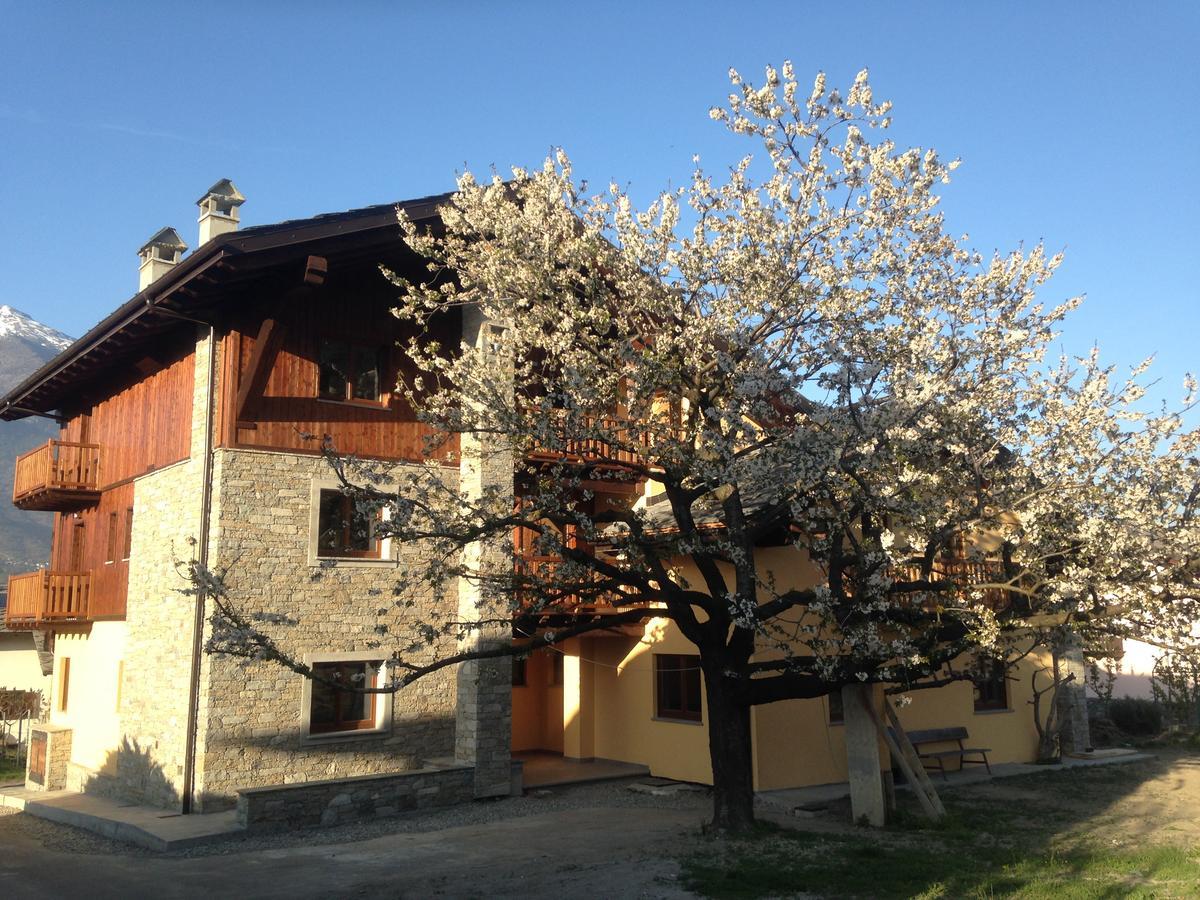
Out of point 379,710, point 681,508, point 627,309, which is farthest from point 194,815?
point 627,309

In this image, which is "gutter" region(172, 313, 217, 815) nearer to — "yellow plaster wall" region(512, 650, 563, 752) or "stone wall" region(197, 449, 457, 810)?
"stone wall" region(197, 449, 457, 810)

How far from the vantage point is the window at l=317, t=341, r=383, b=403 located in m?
15.9

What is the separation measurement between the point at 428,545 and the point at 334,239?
497 cm

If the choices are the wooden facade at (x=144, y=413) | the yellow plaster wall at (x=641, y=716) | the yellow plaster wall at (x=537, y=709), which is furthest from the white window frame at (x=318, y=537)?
the yellow plaster wall at (x=537, y=709)

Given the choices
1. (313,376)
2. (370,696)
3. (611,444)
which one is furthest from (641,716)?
(313,376)

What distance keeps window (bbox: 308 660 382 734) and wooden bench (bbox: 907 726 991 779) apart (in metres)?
9.01

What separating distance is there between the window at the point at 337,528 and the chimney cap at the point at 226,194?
227 inches

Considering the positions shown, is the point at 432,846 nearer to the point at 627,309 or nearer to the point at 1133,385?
the point at 627,309

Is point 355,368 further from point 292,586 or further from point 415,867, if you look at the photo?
point 415,867

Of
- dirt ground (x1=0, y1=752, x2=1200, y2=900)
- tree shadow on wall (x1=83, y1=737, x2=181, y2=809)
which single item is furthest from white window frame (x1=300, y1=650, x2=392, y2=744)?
dirt ground (x1=0, y1=752, x2=1200, y2=900)

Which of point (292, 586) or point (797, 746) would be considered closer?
point (292, 586)

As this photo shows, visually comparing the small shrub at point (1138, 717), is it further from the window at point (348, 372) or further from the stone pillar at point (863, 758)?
the window at point (348, 372)

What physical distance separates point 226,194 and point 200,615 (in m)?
7.50

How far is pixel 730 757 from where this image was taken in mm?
11445
